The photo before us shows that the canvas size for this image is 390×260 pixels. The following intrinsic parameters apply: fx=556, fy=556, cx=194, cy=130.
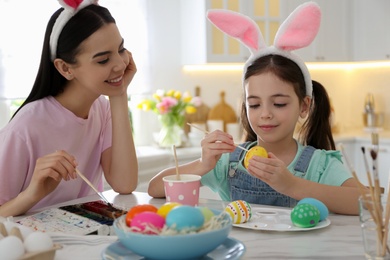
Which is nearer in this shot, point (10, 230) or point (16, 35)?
point (10, 230)

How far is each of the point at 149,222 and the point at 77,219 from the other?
47 centimetres

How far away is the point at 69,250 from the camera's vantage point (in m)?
1.20

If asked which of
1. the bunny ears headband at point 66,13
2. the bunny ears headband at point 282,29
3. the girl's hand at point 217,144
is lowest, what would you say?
the girl's hand at point 217,144

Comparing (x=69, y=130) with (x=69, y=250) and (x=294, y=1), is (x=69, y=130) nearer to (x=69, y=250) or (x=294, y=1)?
(x=69, y=250)

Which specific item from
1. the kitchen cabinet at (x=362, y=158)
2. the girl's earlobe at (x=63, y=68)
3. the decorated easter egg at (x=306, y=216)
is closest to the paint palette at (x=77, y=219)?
the decorated easter egg at (x=306, y=216)

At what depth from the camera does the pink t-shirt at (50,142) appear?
1761 mm

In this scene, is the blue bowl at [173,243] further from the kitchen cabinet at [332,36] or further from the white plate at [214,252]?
the kitchen cabinet at [332,36]

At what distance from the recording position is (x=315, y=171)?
1798mm

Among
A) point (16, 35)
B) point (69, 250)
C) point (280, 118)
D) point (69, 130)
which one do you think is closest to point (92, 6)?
point (69, 130)

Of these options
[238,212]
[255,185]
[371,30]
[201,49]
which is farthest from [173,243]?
[371,30]

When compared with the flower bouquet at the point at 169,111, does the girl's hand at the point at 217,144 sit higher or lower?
higher

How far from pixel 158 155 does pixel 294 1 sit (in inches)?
70.0

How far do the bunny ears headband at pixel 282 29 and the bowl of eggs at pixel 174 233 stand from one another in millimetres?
903

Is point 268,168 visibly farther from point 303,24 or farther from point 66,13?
point 66,13
